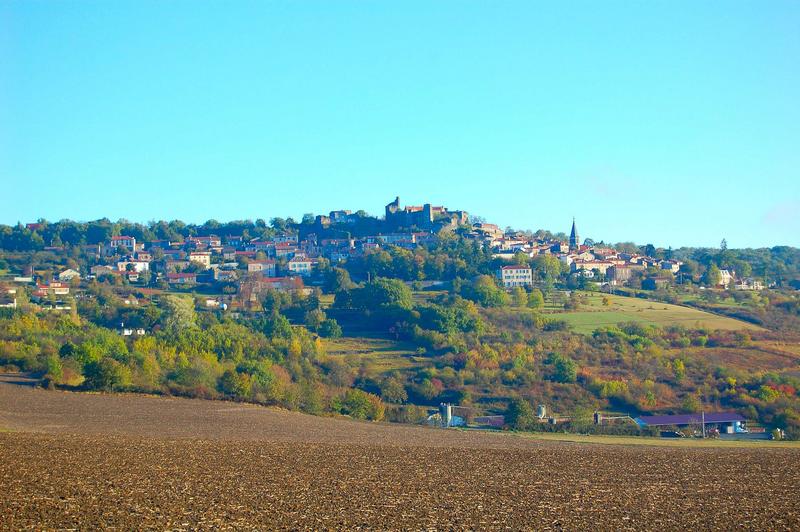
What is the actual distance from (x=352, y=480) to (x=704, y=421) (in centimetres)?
2555

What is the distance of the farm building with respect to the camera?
3850cm

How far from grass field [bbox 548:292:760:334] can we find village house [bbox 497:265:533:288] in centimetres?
1038

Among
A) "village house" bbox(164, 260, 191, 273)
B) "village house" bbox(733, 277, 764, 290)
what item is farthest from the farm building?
"village house" bbox(164, 260, 191, 273)

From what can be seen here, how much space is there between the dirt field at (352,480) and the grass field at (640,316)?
38.2 meters

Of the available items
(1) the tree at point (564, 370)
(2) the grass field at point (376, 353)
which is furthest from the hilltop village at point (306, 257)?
(1) the tree at point (564, 370)

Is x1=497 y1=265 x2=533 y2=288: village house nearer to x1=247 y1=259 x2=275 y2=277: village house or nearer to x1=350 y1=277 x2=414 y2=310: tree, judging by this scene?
x1=350 y1=277 x2=414 y2=310: tree

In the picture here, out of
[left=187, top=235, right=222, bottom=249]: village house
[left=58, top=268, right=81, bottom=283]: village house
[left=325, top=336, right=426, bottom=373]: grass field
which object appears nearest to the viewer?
[left=325, top=336, right=426, bottom=373]: grass field

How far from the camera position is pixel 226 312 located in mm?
68938

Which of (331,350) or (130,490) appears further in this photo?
(331,350)

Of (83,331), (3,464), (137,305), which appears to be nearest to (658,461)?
(3,464)

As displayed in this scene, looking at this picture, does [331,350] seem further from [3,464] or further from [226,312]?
[3,464]

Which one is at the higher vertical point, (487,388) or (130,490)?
(130,490)

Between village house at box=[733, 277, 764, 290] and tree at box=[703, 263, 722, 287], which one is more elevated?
tree at box=[703, 263, 722, 287]

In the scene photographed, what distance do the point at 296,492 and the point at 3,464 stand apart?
5.43 m
